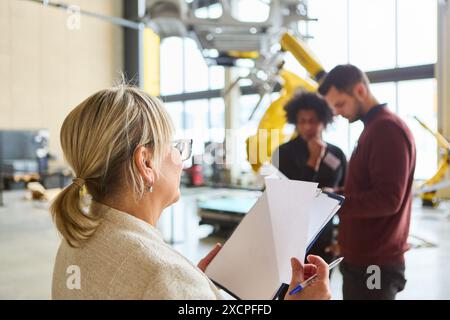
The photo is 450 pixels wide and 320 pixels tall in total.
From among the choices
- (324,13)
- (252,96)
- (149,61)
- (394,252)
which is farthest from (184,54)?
(394,252)

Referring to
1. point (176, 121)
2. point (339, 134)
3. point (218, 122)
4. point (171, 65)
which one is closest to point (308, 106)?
point (339, 134)

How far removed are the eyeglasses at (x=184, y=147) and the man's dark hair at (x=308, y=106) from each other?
2.62 ft

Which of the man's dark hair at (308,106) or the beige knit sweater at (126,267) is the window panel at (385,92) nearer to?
the man's dark hair at (308,106)

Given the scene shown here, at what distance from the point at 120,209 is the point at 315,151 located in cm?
89

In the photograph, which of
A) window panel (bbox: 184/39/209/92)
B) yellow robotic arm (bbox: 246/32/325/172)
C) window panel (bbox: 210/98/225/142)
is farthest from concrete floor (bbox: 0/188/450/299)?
window panel (bbox: 184/39/209/92)

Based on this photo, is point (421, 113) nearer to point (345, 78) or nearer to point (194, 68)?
point (345, 78)

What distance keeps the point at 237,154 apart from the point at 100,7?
1.48 m

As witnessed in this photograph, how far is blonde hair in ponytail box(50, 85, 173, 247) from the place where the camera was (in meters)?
0.75

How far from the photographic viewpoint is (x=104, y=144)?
756 millimetres

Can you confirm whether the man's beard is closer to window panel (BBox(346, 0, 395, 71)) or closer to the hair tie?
window panel (BBox(346, 0, 395, 71))

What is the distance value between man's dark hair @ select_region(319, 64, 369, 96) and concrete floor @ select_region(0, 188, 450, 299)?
624 millimetres

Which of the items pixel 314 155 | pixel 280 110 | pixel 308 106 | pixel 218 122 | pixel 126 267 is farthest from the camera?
pixel 218 122

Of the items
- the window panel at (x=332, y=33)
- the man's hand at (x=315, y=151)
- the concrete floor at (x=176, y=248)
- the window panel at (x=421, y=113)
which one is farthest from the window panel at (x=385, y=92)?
the concrete floor at (x=176, y=248)
